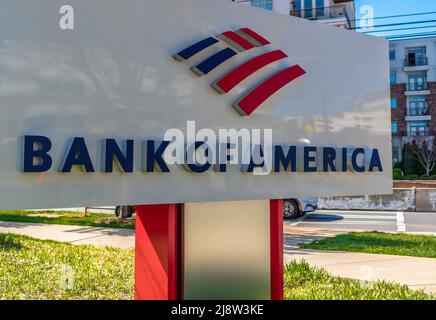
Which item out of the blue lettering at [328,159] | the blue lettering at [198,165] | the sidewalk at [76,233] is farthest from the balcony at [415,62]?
the blue lettering at [198,165]

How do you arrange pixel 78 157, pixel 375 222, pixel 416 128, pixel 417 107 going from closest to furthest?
1. pixel 78 157
2. pixel 375 222
3. pixel 416 128
4. pixel 417 107

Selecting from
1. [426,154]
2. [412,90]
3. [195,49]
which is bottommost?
[195,49]

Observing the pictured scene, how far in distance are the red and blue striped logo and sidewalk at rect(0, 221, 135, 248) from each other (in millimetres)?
7835


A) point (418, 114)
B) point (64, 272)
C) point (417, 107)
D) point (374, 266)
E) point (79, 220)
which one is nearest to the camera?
point (64, 272)

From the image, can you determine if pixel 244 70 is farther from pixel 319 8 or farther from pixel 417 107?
pixel 417 107

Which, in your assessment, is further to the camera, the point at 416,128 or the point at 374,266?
the point at 416,128

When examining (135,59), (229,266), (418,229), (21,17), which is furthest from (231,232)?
(418,229)

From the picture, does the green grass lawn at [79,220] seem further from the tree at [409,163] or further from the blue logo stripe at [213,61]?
the tree at [409,163]

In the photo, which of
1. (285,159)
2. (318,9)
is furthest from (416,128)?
(285,159)

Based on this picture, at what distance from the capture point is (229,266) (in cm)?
477

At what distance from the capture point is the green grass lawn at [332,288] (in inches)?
266

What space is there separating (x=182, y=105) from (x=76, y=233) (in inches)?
425

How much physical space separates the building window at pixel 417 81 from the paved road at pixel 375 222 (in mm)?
29901

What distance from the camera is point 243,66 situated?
16.0ft
